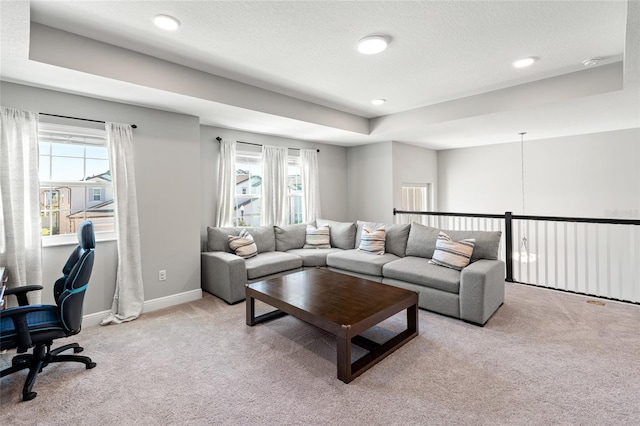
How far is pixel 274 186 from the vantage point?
17.3 ft

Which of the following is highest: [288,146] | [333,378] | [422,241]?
[288,146]

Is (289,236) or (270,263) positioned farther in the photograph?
(289,236)

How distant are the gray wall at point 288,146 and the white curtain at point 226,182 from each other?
0.26 ft

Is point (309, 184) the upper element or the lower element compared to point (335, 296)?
upper

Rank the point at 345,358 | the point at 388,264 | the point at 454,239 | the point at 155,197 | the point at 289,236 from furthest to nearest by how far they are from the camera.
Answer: the point at 289,236 → the point at 388,264 → the point at 454,239 → the point at 155,197 → the point at 345,358

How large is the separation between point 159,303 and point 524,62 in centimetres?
470

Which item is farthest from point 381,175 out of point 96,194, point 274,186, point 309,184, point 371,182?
point 96,194

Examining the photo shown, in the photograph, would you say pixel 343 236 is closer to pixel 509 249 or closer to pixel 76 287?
pixel 509 249

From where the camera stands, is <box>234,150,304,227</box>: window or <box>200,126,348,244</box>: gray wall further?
<box>234,150,304,227</box>: window

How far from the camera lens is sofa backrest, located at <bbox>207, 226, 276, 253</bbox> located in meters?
4.30

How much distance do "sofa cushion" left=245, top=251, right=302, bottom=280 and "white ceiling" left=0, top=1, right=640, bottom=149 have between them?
187 centimetres

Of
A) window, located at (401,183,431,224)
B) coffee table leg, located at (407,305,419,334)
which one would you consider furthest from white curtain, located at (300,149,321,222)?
coffee table leg, located at (407,305,419,334)

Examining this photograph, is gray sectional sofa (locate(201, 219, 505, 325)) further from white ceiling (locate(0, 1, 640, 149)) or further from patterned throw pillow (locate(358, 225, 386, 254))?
white ceiling (locate(0, 1, 640, 149))

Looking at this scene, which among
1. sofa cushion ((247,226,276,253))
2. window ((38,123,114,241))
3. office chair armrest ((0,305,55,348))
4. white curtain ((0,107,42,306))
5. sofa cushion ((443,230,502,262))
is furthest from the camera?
sofa cushion ((247,226,276,253))
